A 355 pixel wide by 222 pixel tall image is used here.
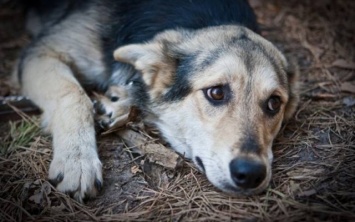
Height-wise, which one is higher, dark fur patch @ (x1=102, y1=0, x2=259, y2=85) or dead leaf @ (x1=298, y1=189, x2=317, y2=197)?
dark fur patch @ (x1=102, y1=0, x2=259, y2=85)

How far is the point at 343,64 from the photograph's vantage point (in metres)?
4.96

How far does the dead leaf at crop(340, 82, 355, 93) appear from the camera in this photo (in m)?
4.44

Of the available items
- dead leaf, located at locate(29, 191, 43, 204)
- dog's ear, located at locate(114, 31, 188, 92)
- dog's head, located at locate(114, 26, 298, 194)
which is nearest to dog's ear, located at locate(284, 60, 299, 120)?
dog's head, located at locate(114, 26, 298, 194)

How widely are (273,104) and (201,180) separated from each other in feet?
2.67

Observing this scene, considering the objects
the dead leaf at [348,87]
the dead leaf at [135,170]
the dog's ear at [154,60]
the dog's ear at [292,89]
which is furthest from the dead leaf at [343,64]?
the dead leaf at [135,170]

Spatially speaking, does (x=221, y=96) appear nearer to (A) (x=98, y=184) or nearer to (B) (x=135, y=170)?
(B) (x=135, y=170)

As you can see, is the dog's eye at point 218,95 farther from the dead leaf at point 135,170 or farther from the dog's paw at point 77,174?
the dog's paw at point 77,174

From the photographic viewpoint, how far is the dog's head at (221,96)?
3039mm

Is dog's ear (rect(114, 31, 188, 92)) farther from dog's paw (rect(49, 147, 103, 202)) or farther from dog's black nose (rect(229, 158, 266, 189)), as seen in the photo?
dog's black nose (rect(229, 158, 266, 189))

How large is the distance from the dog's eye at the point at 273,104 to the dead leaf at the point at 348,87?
1.23m

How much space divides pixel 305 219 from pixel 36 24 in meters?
4.19

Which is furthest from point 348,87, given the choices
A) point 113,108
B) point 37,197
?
point 37,197

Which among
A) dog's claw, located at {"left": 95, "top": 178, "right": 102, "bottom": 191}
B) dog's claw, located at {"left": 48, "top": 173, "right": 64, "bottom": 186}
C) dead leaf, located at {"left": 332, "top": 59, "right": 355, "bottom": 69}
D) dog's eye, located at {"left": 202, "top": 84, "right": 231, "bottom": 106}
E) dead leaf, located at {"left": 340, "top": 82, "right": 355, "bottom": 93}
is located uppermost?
dog's eye, located at {"left": 202, "top": 84, "right": 231, "bottom": 106}

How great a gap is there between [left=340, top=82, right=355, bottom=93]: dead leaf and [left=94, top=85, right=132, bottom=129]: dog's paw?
83.5 inches
